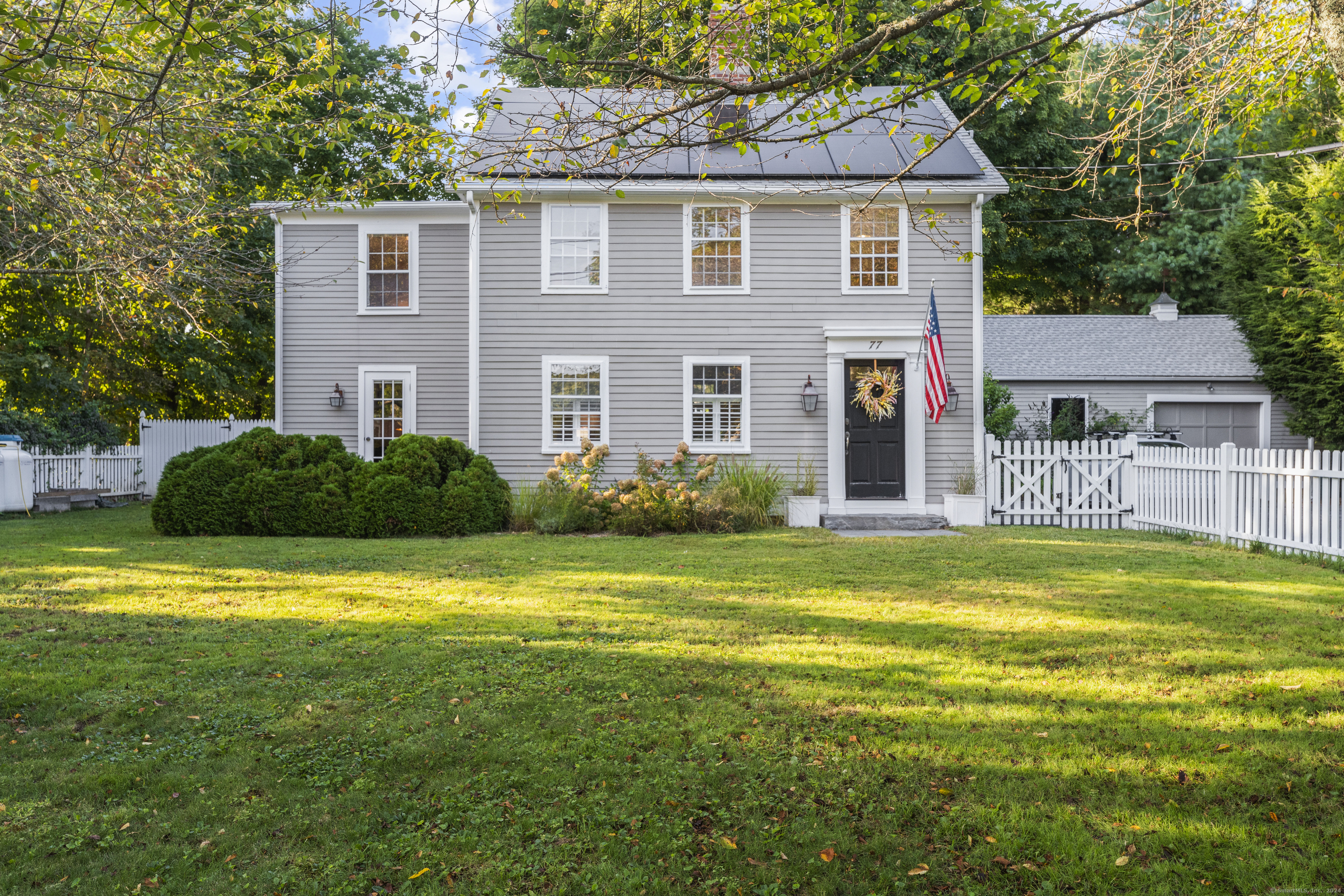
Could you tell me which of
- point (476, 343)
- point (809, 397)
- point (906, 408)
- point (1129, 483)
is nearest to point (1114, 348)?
point (1129, 483)

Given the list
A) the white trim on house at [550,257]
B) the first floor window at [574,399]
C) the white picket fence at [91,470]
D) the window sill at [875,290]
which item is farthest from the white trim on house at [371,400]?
the window sill at [875,290]

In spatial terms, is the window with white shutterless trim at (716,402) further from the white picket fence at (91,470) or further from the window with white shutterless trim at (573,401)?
the white picket fence at (91,470)

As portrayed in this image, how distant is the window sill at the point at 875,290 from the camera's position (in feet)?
41.5

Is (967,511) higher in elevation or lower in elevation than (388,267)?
lower

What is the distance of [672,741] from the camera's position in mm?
3506

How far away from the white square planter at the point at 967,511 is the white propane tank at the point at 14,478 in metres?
15.1

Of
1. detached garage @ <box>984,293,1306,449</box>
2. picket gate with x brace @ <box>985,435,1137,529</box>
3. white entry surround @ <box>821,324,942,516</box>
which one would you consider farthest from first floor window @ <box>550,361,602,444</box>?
detached garage @ <box>984,293,1306,449</box>

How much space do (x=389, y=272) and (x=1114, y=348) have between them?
16.3m

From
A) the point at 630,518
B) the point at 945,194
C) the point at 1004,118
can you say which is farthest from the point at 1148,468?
the point at 1004,118

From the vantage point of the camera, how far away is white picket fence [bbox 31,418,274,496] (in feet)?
50.9

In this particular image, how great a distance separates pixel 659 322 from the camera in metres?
12.8

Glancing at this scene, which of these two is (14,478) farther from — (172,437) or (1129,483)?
(1129,483)

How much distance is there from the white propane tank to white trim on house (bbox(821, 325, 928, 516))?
13380mm

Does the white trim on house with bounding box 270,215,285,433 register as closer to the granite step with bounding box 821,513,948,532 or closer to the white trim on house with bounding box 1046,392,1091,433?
the granite step with bounding box 821,513,948,532
